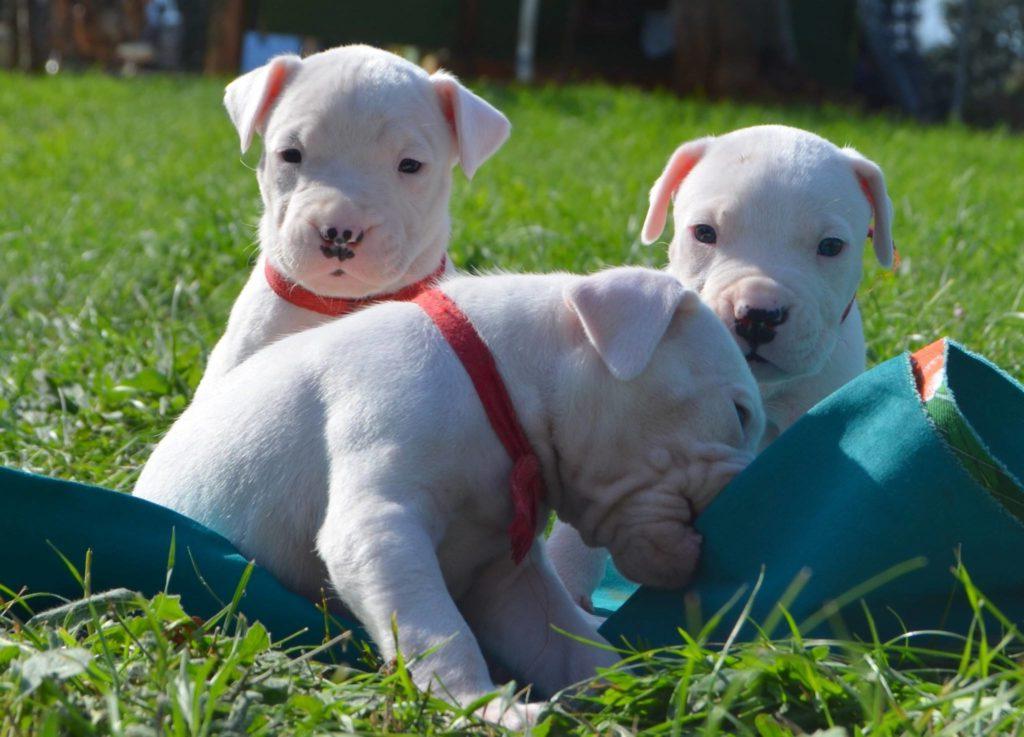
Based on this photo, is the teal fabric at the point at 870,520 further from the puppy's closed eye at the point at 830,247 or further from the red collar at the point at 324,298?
the red collar at the point at 324,298

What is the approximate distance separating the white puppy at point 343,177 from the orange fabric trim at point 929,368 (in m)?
1.49

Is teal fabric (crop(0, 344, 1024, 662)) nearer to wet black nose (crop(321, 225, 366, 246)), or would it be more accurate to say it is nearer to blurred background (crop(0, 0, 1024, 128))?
wet black nose (crop(321, 225, 366, 246))

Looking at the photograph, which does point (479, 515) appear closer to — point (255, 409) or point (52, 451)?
point (255, 409)

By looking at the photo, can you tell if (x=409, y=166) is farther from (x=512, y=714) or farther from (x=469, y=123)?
(x=512, y=714)

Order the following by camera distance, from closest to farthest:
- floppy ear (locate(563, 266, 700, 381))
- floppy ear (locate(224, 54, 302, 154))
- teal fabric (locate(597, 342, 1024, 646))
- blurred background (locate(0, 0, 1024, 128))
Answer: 1. teal fabric (locate(597, 342, 1024, 646))
2. floppy ear (locate(563, 266, 700, 381))
3. floppy ear (locate(224, 54, 302, 154))
4. blurred background (locate(0, 0, 1024, 128))

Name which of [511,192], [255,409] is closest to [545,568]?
[255,409]

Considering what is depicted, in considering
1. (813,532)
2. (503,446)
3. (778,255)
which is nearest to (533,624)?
(503,446)

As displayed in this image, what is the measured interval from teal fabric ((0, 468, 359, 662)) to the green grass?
104mm

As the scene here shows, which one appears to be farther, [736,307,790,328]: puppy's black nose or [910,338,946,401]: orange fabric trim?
[736,307,790,328]: puppy's black nose

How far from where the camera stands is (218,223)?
693cm

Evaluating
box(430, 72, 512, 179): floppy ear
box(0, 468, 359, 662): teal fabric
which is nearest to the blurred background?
box(430, 72, 512, 179): floppy ear

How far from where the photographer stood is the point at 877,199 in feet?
12.5

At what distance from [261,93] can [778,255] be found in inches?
62.4

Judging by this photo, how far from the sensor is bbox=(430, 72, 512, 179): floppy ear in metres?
4.08
